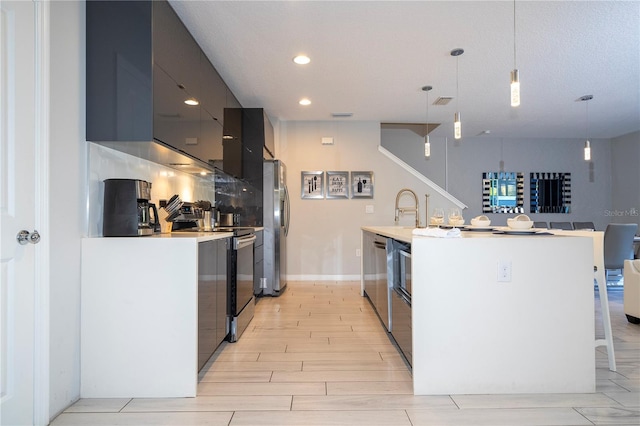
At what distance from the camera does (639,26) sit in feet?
9.39

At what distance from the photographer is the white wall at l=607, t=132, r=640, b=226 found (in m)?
6.61

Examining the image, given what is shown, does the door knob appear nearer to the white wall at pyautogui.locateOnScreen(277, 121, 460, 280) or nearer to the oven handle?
the oven handle

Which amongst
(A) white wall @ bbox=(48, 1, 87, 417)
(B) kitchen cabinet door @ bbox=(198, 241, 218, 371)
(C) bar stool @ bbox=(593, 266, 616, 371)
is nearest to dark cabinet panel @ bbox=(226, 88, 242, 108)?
(A) white wall @ bbox=(48, 1, 87, 417)

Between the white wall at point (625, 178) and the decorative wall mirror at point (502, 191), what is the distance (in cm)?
171

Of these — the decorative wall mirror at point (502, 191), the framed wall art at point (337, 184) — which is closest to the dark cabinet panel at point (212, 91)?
the framed wall art at point (337, 184)

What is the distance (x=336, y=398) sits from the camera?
197cm

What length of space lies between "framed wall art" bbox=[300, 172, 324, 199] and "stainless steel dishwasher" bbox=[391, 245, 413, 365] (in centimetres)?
317

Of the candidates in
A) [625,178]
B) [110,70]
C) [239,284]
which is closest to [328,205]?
[239,284]

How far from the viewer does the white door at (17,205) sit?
1536 millimetres

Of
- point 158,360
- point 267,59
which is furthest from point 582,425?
point 267,59

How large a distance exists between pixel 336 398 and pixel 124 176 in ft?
6.21

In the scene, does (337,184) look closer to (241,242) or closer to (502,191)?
(241,242)

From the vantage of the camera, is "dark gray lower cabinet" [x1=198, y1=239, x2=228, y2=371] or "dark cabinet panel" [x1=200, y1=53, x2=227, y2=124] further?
"dark cabinet panel" [x1=200, y1=53, x2=227, y2=124]

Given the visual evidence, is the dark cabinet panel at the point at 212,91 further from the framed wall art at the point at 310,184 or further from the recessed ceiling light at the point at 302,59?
the framed wall art at the point at 310,184
